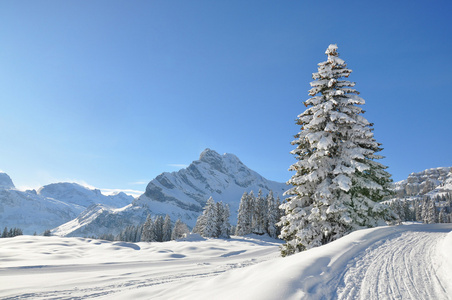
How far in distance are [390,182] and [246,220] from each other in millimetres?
54207

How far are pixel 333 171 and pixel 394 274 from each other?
22.7 feet

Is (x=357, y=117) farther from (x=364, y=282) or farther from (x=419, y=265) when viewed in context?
(x=364, y=282)

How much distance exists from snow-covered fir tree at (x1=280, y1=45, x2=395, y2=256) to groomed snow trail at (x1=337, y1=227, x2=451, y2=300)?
3912mm

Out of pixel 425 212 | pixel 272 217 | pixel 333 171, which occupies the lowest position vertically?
pixel 425 212

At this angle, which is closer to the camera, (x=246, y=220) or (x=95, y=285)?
(x=95, y=285)

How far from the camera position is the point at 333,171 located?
11383 millimetres

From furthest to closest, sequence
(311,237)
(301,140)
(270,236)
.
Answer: (270,236), (301,140), (311,237)

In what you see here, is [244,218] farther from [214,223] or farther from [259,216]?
[214,223]

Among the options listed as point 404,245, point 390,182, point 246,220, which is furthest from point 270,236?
point 404,245

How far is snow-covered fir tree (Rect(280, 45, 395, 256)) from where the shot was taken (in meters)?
11.0

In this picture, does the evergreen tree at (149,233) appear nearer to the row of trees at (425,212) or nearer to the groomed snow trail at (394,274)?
the row of trees at (425,212)

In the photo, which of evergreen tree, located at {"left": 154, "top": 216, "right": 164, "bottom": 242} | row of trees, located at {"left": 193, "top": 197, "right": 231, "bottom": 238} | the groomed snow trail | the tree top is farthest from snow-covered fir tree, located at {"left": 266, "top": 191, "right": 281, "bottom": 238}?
the groomed snow trail

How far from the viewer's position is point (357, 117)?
12.2m

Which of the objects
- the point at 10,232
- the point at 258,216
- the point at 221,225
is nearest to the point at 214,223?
the point at 221,225
